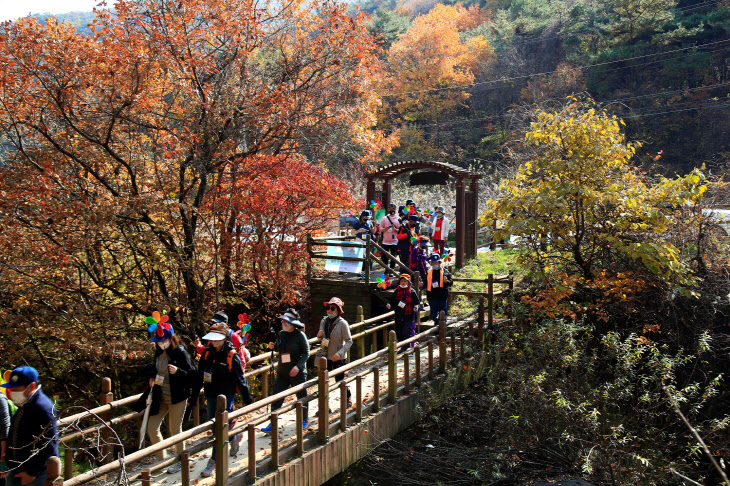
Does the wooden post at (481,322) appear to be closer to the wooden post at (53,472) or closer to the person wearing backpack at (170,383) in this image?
the person wearing backpack at (170,383)

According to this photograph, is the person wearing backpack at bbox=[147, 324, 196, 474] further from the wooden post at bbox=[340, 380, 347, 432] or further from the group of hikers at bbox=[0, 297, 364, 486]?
the wooden post at bbox=[340, 380, 347, 432]

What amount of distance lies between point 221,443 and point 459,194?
12431mm

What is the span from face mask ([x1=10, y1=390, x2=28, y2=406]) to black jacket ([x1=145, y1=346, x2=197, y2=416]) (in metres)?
1.36

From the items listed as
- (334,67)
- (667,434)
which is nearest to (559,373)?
(667,434)

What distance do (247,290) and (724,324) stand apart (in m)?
9.94

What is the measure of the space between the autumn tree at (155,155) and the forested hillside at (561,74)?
1758 cm

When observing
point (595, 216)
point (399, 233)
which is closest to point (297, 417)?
point (595, 216)

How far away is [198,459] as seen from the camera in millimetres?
6160

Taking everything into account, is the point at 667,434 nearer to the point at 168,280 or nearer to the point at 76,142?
the point at 168,280

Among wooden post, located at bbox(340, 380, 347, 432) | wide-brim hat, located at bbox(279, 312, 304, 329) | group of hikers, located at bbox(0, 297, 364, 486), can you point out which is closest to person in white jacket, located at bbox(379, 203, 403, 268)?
group of hikers, located at bbox(0, 297, 364, 486)

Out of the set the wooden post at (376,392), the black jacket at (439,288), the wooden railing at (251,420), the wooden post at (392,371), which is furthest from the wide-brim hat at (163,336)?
the black jacket at (439,288)

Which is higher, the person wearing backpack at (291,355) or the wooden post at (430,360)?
the person wearing backpack at (291,355)

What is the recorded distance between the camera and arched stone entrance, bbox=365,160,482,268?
16641 mm

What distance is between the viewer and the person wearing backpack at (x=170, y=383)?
6.10 metres
